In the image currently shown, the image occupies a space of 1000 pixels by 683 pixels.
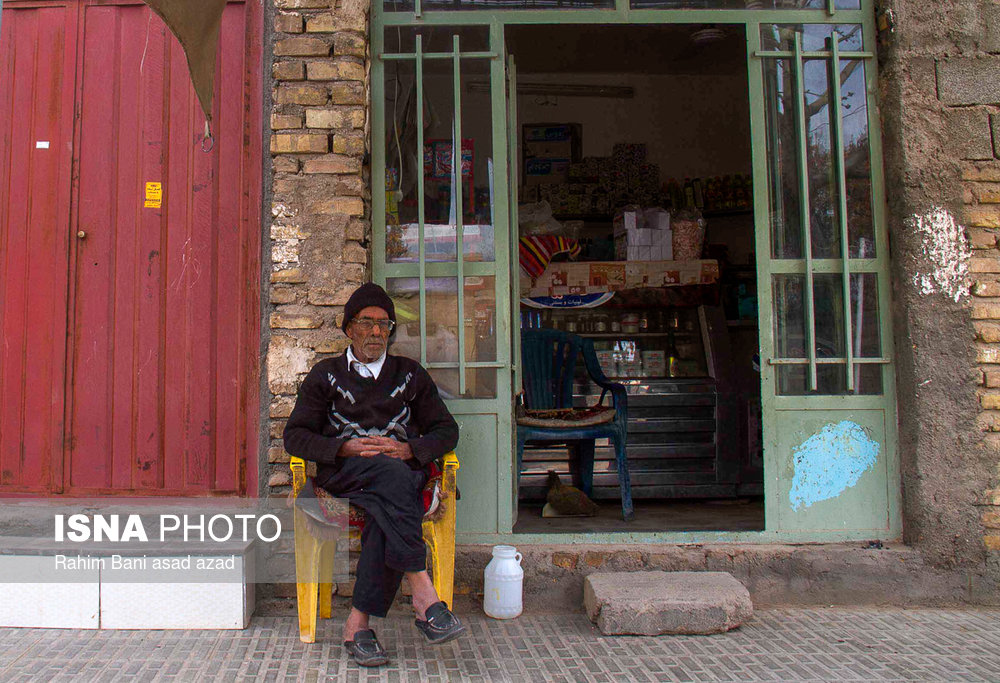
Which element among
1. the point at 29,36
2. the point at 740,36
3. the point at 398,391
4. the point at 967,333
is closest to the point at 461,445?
the point at 398,391

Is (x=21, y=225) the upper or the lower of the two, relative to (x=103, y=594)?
upper

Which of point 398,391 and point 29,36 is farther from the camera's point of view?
point 29,36

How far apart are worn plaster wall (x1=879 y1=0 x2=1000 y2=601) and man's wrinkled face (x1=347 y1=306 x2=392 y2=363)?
2.48 m

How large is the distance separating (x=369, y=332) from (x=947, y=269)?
2.74 meters

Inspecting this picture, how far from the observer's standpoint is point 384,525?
290 centimetres

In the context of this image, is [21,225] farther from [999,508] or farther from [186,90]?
[999,508]

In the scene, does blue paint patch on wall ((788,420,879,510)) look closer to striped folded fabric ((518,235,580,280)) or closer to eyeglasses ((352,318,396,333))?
eyeglasses ((352,318,396,333))

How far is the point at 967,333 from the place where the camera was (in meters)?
3.58

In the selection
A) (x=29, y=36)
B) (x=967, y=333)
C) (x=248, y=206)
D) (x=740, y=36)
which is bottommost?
(x=967, y=333)

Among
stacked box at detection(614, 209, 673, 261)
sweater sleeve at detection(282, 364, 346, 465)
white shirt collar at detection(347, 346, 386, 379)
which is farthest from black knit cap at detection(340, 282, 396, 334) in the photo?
stacked box at detection(614, 209, 673, 261)

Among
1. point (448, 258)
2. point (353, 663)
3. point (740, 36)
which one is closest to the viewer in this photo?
point (353, 663)

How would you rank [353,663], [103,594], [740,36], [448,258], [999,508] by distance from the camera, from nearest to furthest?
1. [353,663]
2. [103,594]
3. [999,508]
4. [448,258]
5. [740,36]

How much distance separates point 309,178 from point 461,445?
1.47 meters

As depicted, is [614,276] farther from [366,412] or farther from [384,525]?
[384,525]
